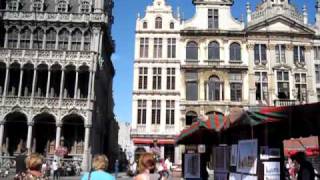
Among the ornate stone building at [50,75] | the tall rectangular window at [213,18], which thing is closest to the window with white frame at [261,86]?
the tall rectangular window at [213,18]

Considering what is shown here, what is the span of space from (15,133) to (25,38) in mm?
8404

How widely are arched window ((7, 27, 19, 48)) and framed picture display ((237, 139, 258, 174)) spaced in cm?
2980

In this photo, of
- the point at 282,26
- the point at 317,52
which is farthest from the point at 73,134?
the point at 317,52


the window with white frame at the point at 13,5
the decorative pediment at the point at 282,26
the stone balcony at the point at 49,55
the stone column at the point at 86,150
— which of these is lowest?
the stone column at the point at 86,150

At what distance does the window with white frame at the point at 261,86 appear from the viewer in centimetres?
3462

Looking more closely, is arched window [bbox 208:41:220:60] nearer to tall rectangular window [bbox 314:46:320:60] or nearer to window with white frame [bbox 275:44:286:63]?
window with white frame [bbox 275:44:286:63]

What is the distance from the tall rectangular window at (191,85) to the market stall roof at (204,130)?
19.9 metres

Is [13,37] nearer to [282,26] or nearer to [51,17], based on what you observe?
[51,17]

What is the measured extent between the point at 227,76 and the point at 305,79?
715 cm

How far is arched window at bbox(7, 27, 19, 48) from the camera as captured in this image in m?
34.3

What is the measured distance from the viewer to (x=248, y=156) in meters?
8.30

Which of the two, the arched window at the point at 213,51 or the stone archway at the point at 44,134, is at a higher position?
the arched window at the point at 213,51

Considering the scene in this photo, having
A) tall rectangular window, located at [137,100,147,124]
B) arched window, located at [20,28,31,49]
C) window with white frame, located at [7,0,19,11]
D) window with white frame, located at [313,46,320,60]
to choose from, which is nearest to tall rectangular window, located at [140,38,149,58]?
tall rectangular window, located at [137,100,147,124]

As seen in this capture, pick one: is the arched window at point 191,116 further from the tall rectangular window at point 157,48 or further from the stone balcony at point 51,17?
the stone balcony at point 51,17
